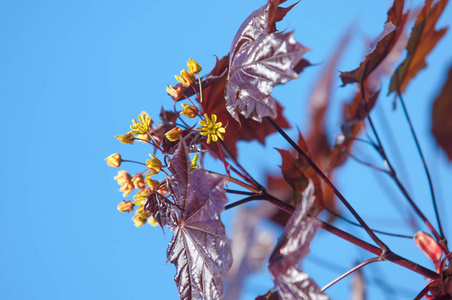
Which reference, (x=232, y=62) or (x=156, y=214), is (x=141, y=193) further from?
(x=232, y=62)

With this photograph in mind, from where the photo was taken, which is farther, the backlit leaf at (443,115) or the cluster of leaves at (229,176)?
the backlit leaf at (443,115)

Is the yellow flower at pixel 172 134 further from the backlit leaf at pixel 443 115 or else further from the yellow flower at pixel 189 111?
the backlit leaf at pixel 443 115

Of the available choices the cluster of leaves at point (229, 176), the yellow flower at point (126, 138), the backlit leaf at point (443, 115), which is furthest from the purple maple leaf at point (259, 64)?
the backlit leaf at point (443, 115)

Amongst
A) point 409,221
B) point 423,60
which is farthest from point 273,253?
point 409,221

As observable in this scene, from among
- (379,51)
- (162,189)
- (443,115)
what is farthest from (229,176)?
(443,115)

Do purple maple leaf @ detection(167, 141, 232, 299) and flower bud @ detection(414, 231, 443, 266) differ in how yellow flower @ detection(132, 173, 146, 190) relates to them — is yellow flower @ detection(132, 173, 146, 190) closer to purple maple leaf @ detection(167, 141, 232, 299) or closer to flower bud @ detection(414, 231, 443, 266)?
purple maple leaf @ detection(167, 141, 232, 299)
